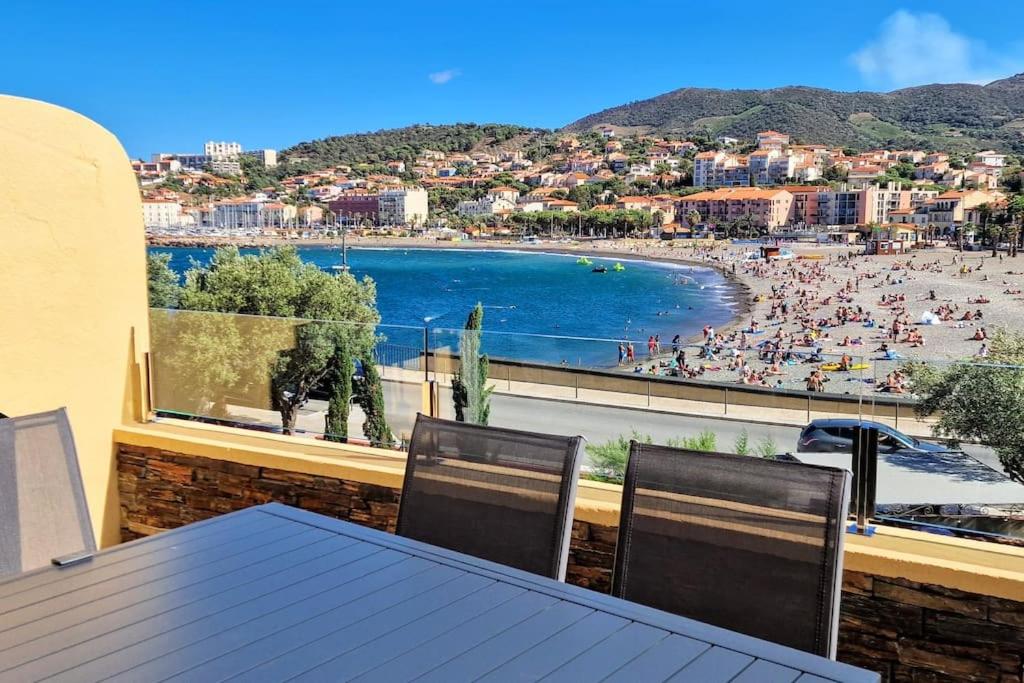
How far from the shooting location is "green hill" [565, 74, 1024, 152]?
395 feet

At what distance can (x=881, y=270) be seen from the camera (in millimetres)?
59188

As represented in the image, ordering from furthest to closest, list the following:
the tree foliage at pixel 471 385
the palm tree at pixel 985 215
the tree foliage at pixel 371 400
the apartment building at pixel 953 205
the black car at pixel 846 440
Result: the apartment building at pixel 953 205, the palm tree at pixel 985 215, the tree foliage at pixel 371 400, the tree foliage at pixel 471 385, the black car at pixel 846 440

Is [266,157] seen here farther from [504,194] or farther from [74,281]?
[74,281]

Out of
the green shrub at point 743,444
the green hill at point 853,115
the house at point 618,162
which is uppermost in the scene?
the green hill at point 853,115

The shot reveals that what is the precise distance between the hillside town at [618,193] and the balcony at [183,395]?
7572 centimetres

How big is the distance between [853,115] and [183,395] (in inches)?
5802

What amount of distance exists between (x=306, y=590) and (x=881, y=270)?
64.1 meters

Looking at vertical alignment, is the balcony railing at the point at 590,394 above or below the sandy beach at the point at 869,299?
above

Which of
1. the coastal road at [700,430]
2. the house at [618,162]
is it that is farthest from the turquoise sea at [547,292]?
the house at [618,162]

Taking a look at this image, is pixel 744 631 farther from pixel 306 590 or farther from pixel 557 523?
pixel 306 590

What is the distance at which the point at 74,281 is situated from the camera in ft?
12.6

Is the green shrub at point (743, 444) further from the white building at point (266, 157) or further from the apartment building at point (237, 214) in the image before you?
the white building at point (266, 157)

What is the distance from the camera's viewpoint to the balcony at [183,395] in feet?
9.27

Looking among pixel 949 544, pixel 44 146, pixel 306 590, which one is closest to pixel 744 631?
pixel 306 590
